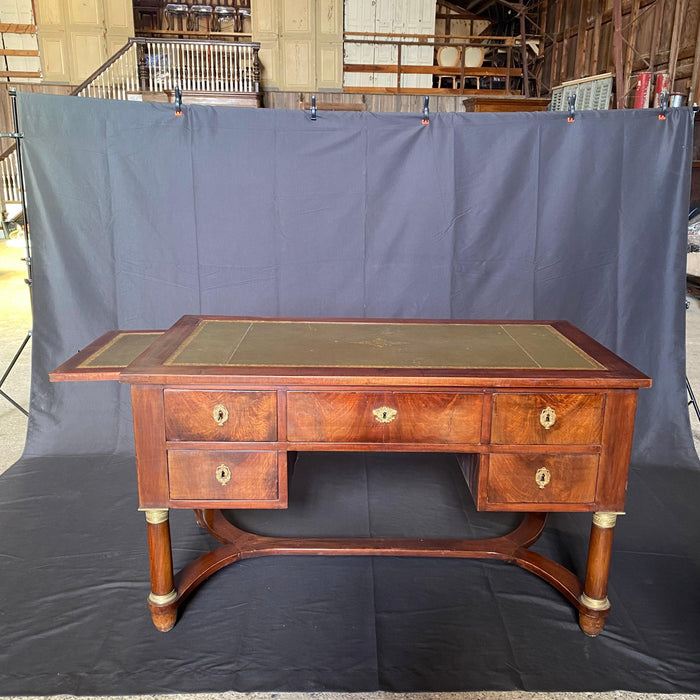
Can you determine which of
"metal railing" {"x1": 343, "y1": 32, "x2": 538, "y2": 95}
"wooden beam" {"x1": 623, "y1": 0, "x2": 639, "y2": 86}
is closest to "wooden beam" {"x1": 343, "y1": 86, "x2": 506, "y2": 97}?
"metal railing" {"x1": 343, "y1": 32, "x2": 538, "y2": 95}

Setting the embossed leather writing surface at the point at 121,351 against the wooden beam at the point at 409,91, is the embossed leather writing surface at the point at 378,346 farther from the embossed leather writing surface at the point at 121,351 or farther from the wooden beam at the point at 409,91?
the wooden beam at the point at 409,91

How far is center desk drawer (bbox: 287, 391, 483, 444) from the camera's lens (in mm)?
1700

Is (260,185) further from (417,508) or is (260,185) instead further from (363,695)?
(363,695)

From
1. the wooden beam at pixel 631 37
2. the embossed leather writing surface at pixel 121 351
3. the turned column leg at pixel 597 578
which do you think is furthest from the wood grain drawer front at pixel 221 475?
the wooden beam at pixel 631 37

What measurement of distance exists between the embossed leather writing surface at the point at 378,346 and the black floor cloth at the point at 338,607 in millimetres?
856

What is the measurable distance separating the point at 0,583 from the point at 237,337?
1190 millimetres

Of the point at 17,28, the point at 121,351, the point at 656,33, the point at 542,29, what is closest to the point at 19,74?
the point at 17,28

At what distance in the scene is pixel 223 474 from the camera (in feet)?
5.76

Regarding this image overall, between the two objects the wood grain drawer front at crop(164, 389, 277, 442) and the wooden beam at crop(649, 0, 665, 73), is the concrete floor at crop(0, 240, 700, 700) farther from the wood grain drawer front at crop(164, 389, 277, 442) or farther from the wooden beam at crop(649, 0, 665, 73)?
the wooden beam at crop(649, 0, 665, 73)

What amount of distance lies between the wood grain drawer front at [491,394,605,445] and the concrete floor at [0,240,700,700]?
0.70 meters

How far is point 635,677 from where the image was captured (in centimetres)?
175

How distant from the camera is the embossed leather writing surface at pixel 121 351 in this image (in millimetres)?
1962

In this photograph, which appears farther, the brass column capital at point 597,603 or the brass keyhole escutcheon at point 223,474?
the brass column capital at point 597,603

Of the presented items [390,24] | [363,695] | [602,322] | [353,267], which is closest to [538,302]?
[602,322]
